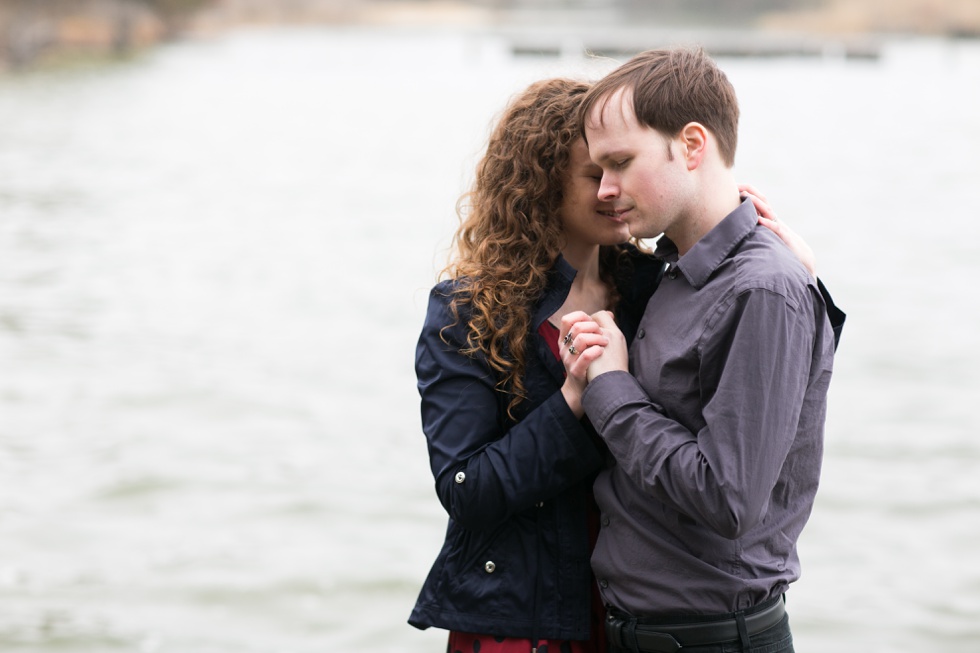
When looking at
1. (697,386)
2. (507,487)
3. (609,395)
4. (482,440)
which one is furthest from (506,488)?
(697,386)

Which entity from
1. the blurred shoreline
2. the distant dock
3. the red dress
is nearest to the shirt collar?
the red dress

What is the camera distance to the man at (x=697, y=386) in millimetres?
1846

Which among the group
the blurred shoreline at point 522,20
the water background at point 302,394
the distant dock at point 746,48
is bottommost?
the water background at point 302,394

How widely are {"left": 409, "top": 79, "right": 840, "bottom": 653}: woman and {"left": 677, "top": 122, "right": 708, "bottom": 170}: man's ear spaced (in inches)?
10.7

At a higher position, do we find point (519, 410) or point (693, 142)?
point (693, 142)

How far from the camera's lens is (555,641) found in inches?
88.3

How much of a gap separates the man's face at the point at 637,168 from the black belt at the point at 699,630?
67cm

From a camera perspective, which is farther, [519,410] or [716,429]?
[519,410]

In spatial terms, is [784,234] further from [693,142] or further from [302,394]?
[302,394]

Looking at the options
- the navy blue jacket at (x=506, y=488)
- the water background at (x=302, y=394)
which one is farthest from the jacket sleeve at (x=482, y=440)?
the water background at (x=302, y=394)

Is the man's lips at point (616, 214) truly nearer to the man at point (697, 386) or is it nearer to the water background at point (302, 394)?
the man at point (697, 386)

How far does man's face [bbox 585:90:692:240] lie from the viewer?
199 centimetres

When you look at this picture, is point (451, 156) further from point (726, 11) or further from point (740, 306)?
point (726, 11)

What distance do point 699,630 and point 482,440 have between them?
0.51 metres
